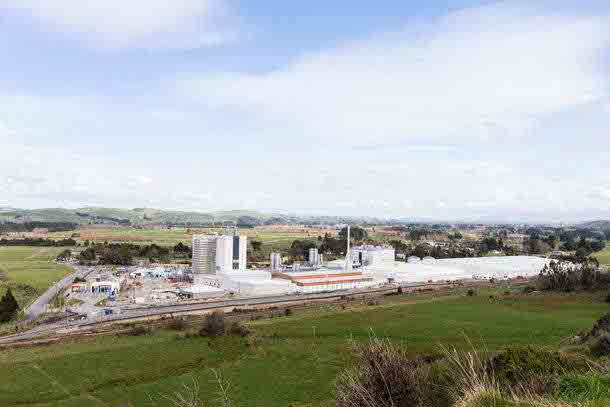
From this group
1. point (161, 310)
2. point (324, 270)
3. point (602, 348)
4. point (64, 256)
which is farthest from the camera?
point (64, 256)

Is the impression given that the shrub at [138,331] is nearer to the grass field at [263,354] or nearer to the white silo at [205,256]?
the grass field at [263,354]

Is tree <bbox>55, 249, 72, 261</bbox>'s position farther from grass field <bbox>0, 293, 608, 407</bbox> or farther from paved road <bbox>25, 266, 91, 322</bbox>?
grass field <bbox>0, 293, 608, 407</bbox>

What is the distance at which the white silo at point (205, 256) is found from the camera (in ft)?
179

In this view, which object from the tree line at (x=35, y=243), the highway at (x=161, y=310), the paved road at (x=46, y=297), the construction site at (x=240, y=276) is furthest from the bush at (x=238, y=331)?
the tree line at (x=35, y=243)

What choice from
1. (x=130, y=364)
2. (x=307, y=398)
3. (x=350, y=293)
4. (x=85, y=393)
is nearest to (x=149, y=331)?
(x=130, y=364)

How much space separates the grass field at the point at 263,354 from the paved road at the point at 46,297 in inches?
490

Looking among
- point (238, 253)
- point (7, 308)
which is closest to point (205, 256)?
point (238, 253)

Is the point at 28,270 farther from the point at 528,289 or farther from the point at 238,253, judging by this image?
the point at 528,289

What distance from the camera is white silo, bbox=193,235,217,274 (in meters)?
54.5

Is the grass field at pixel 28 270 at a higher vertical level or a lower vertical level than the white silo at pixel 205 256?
lower

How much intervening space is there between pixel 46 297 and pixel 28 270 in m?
17.5

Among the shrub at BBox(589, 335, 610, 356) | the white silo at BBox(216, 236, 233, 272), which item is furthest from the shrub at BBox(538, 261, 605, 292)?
the shrub at BBox(589, 335, 610, 356)

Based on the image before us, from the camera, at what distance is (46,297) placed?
41781 millimetres

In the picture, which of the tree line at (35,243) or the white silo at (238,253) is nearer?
the white silo at (238,253)
